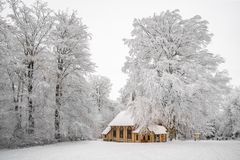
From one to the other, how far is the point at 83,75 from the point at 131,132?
9.47 meters

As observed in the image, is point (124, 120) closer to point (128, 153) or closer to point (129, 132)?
point (129, 132)

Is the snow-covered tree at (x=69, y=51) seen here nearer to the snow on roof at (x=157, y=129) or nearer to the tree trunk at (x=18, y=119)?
the tree trunk at (x=18, y=119)

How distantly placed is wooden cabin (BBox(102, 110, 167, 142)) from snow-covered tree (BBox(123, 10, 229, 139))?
1.87 meters

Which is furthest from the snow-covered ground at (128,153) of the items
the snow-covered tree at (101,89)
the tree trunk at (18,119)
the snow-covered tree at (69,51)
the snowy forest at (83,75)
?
the snow-covered tree at (101,89)

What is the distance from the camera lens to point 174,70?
79.5ft

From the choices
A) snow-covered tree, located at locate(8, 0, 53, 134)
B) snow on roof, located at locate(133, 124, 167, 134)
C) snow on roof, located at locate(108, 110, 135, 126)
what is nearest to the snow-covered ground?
snow-covered tree, located at locate(8, 0, 53, 134)

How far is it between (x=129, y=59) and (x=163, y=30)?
471 centimetres

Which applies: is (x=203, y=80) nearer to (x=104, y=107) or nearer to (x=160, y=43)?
(x=160, y=43)

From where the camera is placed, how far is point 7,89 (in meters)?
21.0

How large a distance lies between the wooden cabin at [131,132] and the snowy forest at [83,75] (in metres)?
1.87

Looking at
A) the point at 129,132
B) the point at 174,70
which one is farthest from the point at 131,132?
the point at 174,70

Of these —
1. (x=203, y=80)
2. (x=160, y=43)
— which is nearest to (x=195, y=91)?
(x=203, y=80)

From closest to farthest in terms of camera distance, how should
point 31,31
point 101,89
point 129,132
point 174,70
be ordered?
point 31,31
point 174,70
point 129,132
point 101,89

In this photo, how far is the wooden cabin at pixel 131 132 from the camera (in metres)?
25.9
